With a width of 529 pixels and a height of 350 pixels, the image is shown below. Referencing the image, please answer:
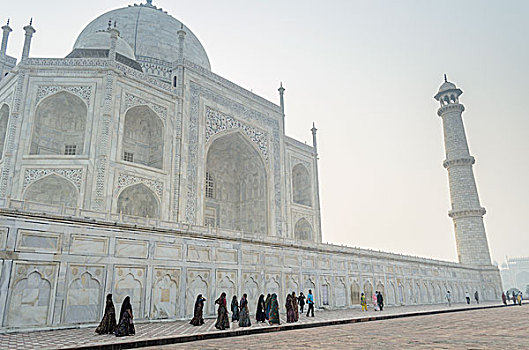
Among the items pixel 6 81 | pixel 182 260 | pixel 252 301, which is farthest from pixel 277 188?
pixel 6 81

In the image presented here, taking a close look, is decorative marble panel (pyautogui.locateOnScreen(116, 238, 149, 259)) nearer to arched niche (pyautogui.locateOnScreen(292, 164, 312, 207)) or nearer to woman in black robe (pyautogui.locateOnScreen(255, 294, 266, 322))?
woman in black robe (pyautogui.locateOnScreen(255, 294, 266, 322))

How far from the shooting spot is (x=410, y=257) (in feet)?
72.5

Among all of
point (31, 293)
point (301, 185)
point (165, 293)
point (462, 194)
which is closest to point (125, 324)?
point (31, 293)

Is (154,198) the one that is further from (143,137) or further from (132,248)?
(132,248)

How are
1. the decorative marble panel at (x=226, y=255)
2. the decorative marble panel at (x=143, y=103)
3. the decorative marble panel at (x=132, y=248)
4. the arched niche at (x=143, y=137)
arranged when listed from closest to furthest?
the decorative marble panel at (x=132, y=248) < the decorative marble panel at (x=226, y=255) < the decorative marble panel at (x=143, y=103) < the arched niche at (x=143, y=137)

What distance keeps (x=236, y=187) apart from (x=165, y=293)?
13.0 metres

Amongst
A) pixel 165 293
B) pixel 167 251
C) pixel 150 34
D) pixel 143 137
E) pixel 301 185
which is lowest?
pixel 165 293

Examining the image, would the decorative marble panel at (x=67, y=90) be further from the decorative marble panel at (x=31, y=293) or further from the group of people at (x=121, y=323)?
the group of people at (x=121, y=323)

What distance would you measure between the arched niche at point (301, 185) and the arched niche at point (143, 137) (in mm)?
10527

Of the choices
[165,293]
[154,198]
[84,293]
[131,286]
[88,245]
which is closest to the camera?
[84,293]

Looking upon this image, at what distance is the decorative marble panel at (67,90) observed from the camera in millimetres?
15315

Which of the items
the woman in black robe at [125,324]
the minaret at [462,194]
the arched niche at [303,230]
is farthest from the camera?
the minaret at [462,194]

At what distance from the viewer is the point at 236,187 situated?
23.7 metres

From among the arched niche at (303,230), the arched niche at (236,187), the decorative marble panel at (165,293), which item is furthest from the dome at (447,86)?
the decorative marble panel at (165,293)
